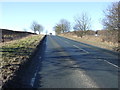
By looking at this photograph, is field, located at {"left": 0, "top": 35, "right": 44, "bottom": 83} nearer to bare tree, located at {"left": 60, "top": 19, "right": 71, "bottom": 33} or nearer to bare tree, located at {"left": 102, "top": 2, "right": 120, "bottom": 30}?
bare tree, located at {"left": 102, "top": 2, "right": 120, "bottom": 30}

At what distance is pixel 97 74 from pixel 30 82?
342cm

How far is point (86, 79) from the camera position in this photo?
948cm

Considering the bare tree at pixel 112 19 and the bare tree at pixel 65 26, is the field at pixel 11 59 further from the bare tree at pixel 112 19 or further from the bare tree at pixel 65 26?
the bare tree at pixel 65 26

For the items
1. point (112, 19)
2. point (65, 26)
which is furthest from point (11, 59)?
point (65, 26)

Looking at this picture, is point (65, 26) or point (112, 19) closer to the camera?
point (112, 19)

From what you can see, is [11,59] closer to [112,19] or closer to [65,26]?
[112,19]

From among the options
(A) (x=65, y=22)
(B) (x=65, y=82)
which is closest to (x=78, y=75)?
(B) (x=65, y=82)

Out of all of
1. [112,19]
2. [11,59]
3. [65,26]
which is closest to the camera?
[11,59]

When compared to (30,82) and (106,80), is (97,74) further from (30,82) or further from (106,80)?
(30,82)

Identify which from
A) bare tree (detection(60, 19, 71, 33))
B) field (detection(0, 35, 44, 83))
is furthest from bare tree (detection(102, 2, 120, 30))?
bare tree (detection(60, 19, 71, 33))

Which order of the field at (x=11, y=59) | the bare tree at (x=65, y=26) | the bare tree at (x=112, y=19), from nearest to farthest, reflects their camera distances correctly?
the field at (x=11, y=59) < the bare tree at (x=112, y=19) < the bare tree at (x=65, y=26)

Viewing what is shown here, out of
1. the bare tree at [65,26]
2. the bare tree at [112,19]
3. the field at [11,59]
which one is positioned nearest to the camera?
the field at [11,59]

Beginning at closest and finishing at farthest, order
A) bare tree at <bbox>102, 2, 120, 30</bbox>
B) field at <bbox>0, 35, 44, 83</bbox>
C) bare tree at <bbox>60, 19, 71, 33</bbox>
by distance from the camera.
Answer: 1. field at <bbox>0, 35, 44, 83</bbox>
2. bare tree at <bbox>102, 2, 120, 30</bbox>
3. bare tree at <bbox>60, 19, 71, 33</bbox>

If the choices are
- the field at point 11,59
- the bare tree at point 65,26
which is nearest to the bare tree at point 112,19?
the field at point 11,59
